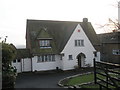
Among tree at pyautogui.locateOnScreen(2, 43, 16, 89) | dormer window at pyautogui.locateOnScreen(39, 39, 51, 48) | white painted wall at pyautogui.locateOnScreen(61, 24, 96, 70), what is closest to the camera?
tree at pyautogui.locateOnScreen(2, 43, 16, 89)

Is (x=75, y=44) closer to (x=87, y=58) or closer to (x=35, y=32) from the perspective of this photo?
(x=87, y=58)

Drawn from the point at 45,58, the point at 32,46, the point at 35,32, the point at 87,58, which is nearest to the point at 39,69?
the point at 45,58

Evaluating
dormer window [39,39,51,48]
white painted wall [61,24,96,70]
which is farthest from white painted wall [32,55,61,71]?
dormer window [39,39,51,48]

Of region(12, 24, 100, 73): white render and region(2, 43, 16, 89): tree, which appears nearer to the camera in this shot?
region(2, 43, 16, 89): tree

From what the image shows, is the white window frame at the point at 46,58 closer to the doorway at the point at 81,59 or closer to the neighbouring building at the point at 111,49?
the doorway at the point at 81,59

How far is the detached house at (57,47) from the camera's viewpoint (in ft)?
92.5

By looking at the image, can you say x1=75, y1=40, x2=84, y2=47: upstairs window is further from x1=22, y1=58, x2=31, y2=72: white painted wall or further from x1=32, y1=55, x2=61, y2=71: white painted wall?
x1=22, y1=58, x2=31, y2=72: white painted wall

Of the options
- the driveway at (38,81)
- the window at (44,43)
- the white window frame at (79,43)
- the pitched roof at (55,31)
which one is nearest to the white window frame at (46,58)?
the pitched roof at (55,31)

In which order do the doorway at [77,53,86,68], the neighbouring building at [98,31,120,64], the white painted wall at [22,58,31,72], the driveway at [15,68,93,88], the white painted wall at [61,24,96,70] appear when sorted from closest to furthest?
the driveway at [15,68,93,88], the white painted wall at [22,58,31,72], the white painted wall at [61,24,96,70], the doorway at [77,53,86,68], the neighbouring building at [98,31,120,64]

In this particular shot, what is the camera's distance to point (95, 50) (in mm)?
31766

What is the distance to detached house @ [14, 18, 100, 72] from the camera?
2819 cm

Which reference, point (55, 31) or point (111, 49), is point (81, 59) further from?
point (111, 49)

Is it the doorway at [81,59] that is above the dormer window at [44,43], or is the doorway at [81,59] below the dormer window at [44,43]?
below

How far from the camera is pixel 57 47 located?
3002cm
